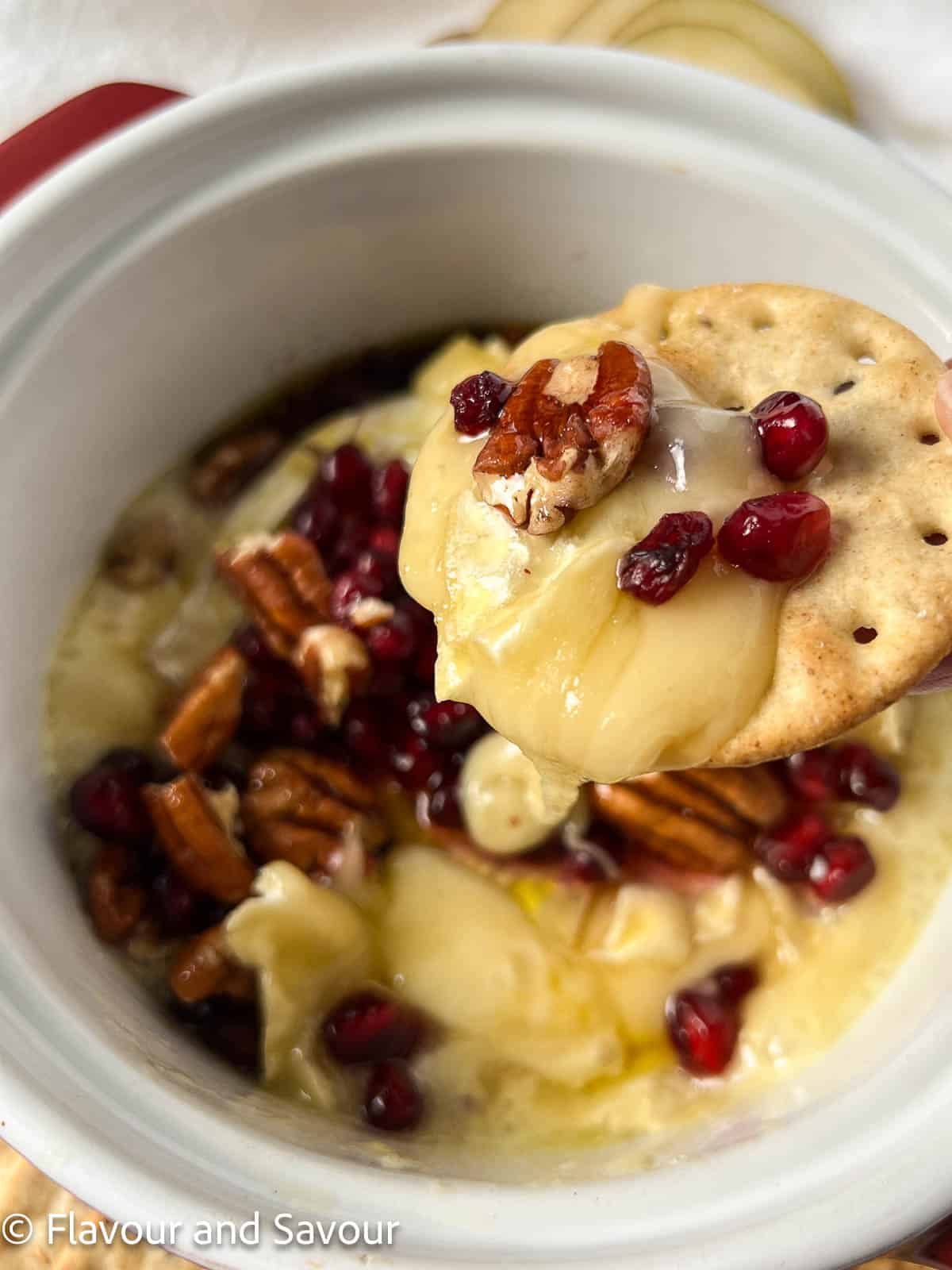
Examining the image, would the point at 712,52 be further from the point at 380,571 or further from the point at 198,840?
the point at 198,840

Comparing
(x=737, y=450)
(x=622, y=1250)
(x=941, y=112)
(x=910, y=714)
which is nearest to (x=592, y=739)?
(x=737, y=450)

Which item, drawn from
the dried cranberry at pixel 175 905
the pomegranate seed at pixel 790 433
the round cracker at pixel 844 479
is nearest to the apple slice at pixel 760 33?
the round cracker at pixel 844 479

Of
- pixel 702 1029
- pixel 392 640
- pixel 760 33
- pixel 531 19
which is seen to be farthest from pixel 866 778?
pixel 531 19

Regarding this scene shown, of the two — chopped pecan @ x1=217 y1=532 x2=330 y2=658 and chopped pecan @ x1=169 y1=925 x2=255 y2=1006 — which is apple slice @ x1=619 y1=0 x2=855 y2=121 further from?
chopped pecan @ x1=169 y1=925 x2=255 y2=1006

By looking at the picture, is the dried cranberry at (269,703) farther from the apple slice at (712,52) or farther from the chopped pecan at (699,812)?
the apple slice at (712,52)

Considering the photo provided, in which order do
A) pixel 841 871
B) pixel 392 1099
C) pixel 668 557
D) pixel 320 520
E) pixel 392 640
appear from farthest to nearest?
pixel 320 520, pixel 392 640, pixel 841 871, pixel 392 1099, pixel 668 557

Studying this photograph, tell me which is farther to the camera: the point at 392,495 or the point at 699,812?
the point at 392,495
